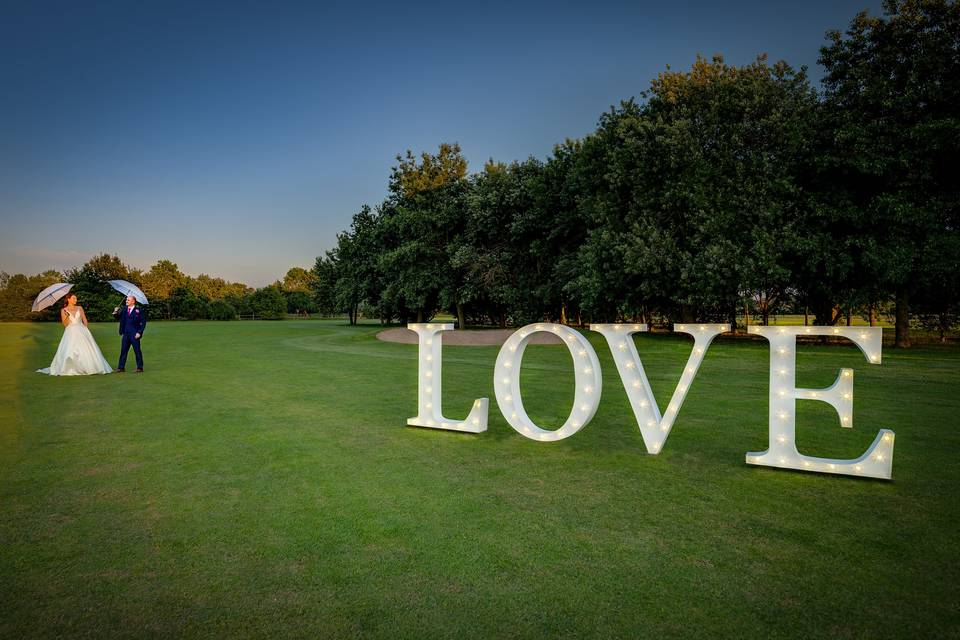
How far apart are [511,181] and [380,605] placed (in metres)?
31.2

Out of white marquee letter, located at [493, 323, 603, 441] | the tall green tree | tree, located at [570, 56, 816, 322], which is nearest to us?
white marquee letter, located at [493, 323, 603, 441]

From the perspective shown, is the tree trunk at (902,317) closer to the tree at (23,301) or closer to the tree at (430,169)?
the tree at (430,169)

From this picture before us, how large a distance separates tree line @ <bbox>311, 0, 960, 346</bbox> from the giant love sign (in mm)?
17044

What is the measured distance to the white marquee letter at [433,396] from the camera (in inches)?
283

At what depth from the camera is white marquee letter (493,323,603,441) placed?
6.25m

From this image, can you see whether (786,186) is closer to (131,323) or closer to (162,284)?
(131,323)

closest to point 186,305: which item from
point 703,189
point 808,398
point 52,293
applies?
point 52,293

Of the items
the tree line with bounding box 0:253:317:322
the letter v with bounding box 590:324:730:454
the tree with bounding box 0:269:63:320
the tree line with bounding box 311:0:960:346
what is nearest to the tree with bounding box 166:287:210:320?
the tree line with bounding box 0:253:317:322

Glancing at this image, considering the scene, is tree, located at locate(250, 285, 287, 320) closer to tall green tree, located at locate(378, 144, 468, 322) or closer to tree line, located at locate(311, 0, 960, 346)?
tall green tree, located at locate(378, 144, 468, 322)

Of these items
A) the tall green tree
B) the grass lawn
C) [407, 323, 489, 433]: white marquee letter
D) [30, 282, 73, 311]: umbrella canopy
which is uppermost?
the tall green tree

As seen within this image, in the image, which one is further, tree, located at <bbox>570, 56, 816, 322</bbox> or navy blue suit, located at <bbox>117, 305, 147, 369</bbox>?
tree, located at <bbox>570, 56, 816, 322</bbox>

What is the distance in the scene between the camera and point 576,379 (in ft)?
19.5

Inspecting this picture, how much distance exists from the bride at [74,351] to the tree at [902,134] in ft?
89.0

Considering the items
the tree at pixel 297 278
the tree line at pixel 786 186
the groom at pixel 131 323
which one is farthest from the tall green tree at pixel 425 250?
the tree at pixel 297 278
